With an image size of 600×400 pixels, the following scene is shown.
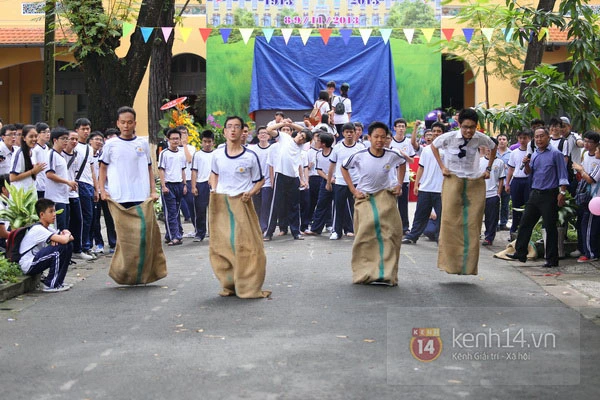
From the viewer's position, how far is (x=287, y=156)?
16734 mm

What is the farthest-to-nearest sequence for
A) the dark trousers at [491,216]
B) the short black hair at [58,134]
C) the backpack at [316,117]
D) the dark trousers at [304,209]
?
the backpack at [316,117] < the dark trousers at [304,209] < the dark trousers at [491,216] < the short black hair at [58,134]

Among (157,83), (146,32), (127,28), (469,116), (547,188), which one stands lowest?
(547,188)

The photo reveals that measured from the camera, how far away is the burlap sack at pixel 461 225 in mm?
11016

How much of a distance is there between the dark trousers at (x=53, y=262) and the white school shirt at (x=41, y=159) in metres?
2.38

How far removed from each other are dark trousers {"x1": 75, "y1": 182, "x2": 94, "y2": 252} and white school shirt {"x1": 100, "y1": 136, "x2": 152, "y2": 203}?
9.62ft

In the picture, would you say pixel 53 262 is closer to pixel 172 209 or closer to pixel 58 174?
pixel 58 174

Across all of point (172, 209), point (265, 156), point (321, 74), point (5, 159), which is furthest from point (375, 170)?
point (321, 74)

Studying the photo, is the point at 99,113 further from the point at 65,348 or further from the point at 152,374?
the point at 152,374

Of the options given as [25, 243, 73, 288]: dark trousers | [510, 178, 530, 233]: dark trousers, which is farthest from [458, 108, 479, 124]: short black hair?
[25, 243, 73, 288]: dark trousers

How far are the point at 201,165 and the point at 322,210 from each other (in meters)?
2.37

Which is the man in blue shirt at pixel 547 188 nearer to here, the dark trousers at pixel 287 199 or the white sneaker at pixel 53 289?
the dark trousers at pixel 287 199

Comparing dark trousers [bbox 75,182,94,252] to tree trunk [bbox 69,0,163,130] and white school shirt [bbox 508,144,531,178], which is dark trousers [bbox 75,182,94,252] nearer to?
tree trunk [bbox 69,0,163,130]

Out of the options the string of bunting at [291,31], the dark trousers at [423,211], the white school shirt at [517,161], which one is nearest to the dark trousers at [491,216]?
the white school shirt at [517,161]

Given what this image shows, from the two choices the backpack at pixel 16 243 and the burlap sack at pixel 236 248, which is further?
the backpack at pixel 16 243
